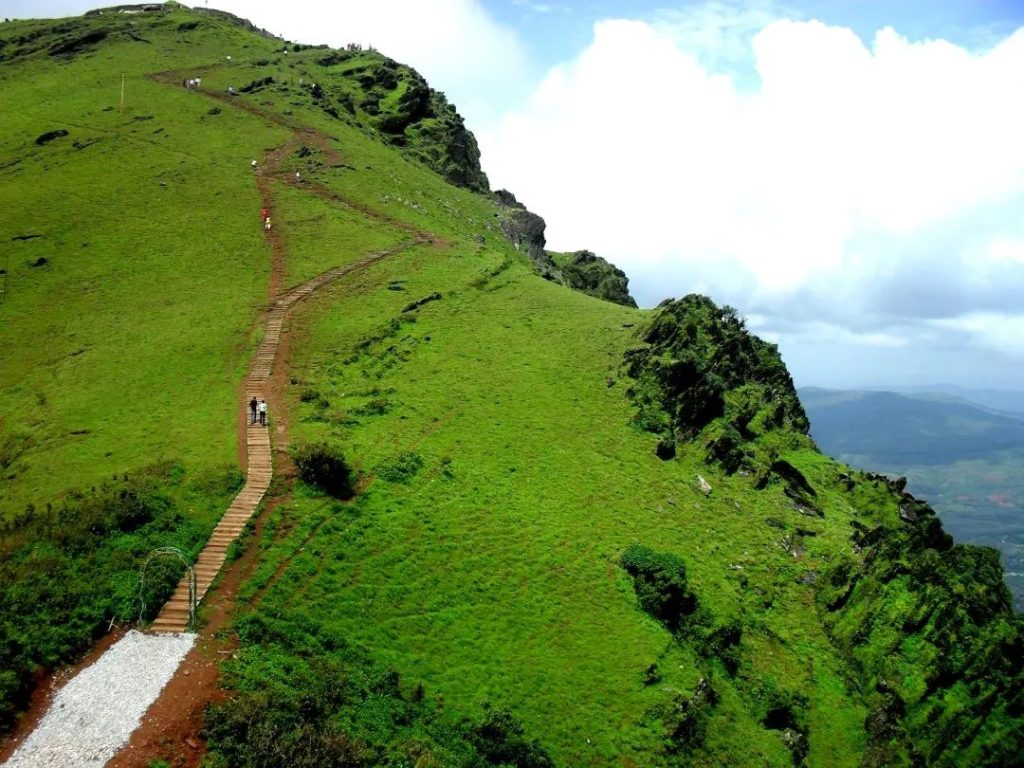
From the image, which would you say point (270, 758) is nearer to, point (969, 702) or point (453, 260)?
point (969, 702)

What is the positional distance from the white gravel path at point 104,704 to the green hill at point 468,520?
1573 millimetres

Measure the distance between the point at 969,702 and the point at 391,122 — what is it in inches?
4538

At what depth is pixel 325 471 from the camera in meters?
35.2

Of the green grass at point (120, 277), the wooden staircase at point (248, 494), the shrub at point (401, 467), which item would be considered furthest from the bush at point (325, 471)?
the green grass at point (120, 277)

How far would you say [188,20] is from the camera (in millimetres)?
138250

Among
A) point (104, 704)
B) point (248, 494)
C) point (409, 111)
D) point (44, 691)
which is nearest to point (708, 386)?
point (248, 494)

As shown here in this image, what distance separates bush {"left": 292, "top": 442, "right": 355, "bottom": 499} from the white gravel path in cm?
1113

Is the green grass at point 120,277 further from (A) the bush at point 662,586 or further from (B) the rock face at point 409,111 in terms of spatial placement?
(B) the rock face at point 409,111

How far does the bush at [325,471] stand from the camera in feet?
115

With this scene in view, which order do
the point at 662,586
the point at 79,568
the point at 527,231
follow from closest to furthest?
the point at 79,568, the point at 662,586, the point at 527,231

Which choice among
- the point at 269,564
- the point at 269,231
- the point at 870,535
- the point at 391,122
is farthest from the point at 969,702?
the point at 391,122

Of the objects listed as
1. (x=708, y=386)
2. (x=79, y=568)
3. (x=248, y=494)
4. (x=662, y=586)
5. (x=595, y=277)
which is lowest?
(x=662, y=586)

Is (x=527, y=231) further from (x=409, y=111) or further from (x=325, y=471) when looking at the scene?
(x=325, y=471)

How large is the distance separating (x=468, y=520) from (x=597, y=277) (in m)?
78.7
